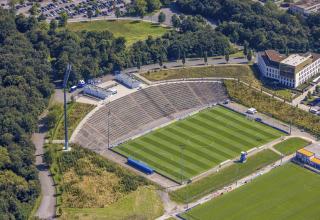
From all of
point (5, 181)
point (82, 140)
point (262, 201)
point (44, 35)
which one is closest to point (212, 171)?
point (262, 201)

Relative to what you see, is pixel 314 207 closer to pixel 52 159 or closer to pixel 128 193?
pixel 128 193

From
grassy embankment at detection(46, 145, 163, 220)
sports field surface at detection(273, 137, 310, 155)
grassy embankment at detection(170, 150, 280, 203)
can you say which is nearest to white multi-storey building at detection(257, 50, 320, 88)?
sports field surface at detection(273, 137, 310, 155)

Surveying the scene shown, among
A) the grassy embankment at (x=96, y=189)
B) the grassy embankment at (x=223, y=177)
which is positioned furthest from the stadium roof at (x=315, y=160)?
the grassy embankment at (x=96, y=189)

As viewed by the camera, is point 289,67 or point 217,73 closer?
point 289,67

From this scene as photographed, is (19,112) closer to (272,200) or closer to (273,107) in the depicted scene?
(272,200)

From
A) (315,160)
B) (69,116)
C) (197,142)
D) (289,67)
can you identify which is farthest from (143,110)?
(315,160)

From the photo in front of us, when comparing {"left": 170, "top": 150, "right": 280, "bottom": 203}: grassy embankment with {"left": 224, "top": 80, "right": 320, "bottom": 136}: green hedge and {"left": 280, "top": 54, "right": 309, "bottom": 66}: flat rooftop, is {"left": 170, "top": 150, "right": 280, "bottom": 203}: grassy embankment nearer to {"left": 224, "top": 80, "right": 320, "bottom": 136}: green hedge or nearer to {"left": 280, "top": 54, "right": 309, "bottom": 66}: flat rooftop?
{"left": 224, "top": 80, "right": 320, "bottom": 136}: green hedge
